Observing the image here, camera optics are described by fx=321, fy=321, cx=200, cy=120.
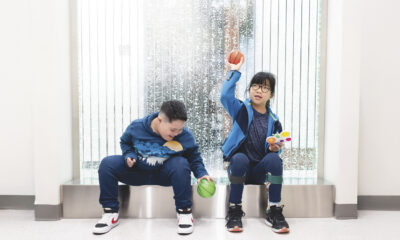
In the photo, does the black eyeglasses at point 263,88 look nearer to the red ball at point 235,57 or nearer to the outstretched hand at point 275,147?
the red ball at point 235,57

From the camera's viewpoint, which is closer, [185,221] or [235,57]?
[185,221]

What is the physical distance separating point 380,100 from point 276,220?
1.13 metres

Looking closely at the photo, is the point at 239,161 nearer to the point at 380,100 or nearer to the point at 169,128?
the point at 169,128

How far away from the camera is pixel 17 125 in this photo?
2.17 meters

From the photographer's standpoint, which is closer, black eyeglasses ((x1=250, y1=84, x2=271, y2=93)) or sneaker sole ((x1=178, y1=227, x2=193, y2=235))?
sneaker sole ((x1=178, y1=227, x2=193, y2=235))

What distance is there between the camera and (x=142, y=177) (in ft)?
6.39

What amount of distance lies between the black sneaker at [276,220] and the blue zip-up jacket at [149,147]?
17.6 inches

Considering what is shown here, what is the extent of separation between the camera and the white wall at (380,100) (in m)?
2.17

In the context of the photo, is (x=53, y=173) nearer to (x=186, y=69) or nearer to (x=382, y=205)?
(x=186, y=69)

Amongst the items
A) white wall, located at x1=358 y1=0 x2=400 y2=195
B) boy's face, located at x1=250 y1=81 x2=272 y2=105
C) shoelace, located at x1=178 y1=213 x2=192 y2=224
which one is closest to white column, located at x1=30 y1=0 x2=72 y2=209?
shoelace, located at x1=178 y1=213 x2=192 y2=224

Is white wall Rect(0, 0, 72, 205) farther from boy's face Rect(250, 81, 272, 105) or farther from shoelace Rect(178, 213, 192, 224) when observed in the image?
boy's face Rect(250, 81, 272, 105)

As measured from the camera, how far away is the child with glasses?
1843mm

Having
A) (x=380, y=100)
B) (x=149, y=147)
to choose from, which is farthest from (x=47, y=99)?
(x=380, y=100)

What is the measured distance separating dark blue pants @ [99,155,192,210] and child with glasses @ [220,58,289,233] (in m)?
0.27
